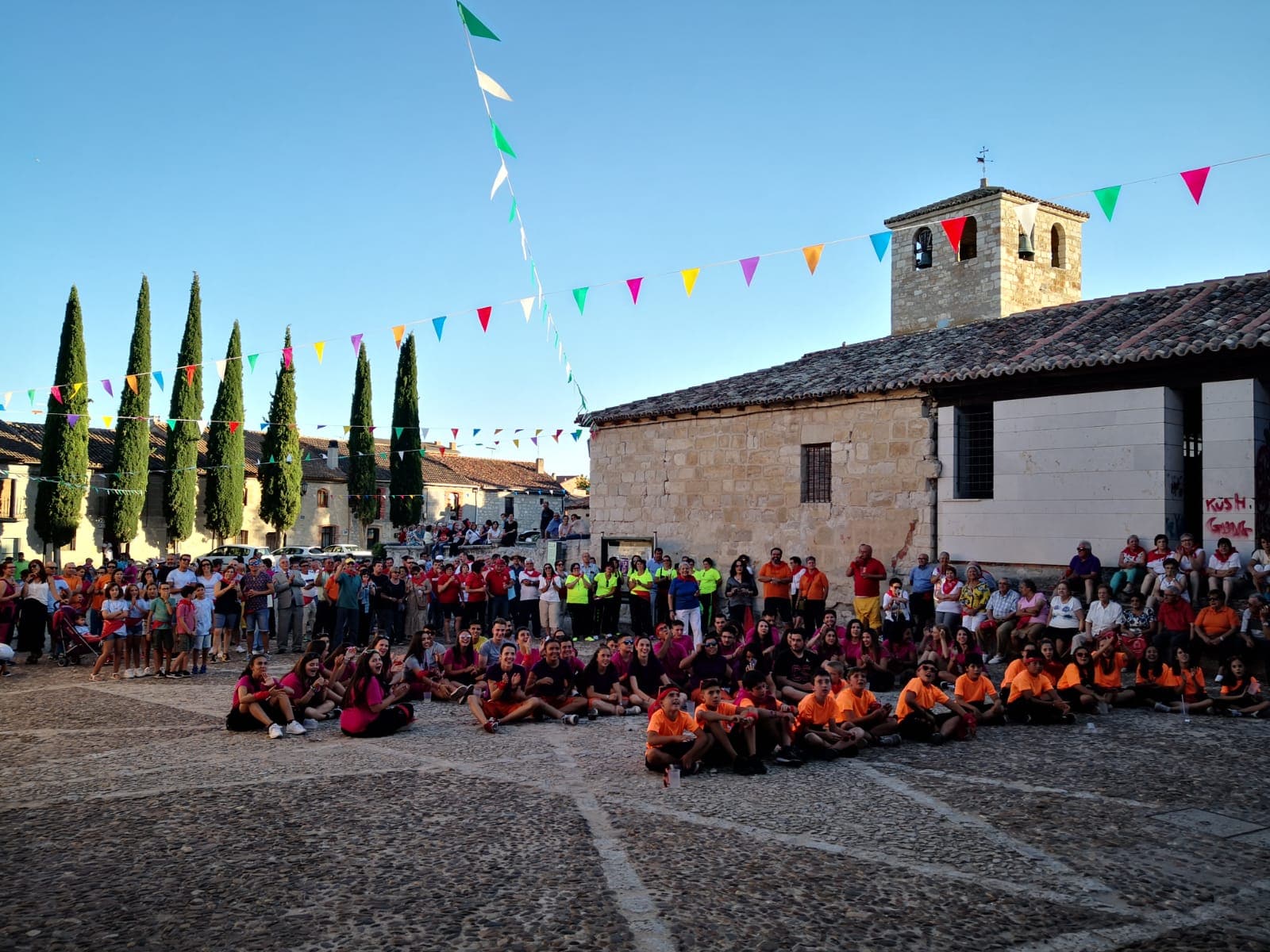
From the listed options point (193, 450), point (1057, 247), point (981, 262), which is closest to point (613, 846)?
point (981, 262)

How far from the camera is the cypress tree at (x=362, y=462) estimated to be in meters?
45.8


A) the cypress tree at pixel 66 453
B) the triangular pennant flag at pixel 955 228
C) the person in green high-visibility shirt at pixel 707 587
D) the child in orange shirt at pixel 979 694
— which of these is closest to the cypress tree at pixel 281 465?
the cypress tree at pixel 66 453

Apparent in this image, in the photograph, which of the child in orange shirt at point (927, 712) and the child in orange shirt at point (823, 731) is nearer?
the child in orange shirt at point (823, 731)

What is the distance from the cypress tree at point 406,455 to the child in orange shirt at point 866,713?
121 ft

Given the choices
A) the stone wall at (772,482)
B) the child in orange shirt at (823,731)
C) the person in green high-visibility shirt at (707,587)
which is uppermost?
→ the stone wall at (772,482)

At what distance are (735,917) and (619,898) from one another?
62cm

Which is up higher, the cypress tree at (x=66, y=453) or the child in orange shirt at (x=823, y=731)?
the cypress tree at (x=66, y=453)

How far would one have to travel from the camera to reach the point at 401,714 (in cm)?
1043

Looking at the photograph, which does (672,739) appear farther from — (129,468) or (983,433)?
(129,468)

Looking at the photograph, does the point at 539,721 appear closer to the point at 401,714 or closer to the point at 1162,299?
the point at 401,714

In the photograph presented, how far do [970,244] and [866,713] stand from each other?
17.5m

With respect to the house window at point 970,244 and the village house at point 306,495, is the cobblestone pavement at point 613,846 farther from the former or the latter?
the village house at point 306,495

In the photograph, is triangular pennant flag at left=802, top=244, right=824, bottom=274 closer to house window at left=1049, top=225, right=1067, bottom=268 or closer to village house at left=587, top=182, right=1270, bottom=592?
village house at left=587, top=182, right=1270, bottom=592

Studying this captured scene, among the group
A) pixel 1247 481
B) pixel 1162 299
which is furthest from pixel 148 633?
pixel 1162 299
